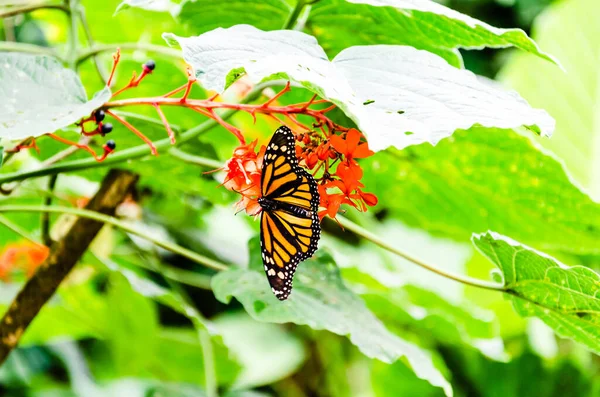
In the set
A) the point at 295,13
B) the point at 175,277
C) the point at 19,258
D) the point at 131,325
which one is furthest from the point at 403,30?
the point at 19,258

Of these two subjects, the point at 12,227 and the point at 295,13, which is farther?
the point at 12,227

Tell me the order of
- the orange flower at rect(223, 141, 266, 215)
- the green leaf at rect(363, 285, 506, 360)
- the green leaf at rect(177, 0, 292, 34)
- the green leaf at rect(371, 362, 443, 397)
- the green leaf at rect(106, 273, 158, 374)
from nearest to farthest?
the orange flower at rect(223, 141, 266, 215)
the green leaf at rect(177, 0, 292, 34)
the green leaf at rect(363, 285, 506, 360)
the green leaf at rect(106, 273, 158, 374)
the green leaf at rect(371, 362, 443, 397)

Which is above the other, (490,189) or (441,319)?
(490,189)

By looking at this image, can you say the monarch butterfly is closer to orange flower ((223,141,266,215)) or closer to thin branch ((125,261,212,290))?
orange flower ((223,141,266,215))

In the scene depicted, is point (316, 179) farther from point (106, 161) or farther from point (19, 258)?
point (19, 258)

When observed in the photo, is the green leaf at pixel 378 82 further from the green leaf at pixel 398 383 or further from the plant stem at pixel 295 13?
the green leaf at pixel 398 383

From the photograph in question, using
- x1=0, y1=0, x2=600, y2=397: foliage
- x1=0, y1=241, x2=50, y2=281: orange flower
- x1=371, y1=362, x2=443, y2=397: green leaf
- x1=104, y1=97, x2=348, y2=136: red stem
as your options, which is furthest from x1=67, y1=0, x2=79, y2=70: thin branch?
x1=371, y1=362, x2=443, y2=397: green leaf
